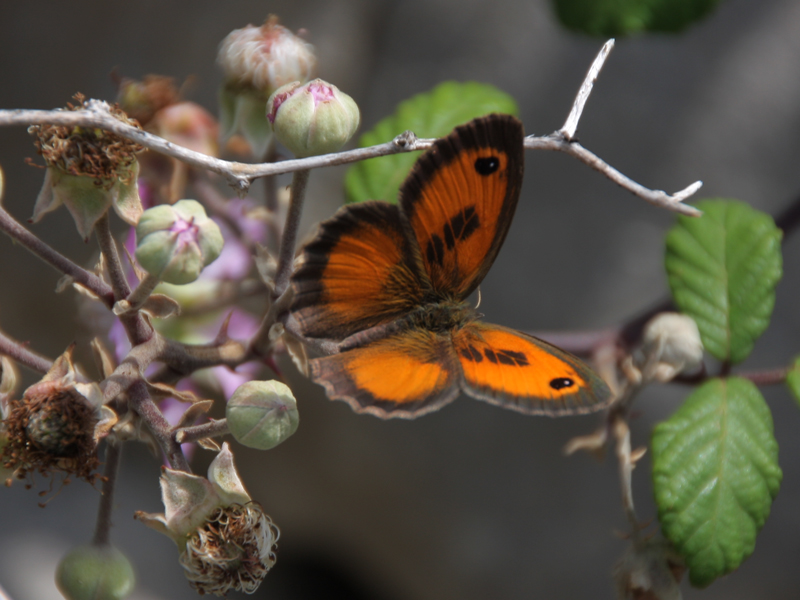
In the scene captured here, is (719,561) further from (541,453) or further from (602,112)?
(602,112)

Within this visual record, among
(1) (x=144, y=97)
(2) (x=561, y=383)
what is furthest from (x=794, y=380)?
(1) (x=144, y=97)

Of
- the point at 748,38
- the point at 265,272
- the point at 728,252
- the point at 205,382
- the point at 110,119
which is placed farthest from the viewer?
the point at 748,38

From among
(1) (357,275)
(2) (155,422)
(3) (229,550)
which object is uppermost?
(1) (357,275)

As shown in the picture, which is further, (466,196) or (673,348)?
(673,348)

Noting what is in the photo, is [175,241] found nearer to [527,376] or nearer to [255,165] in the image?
[255,165]

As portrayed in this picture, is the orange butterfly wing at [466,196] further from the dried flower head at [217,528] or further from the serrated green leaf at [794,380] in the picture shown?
the serrated green leaf at [794,380]

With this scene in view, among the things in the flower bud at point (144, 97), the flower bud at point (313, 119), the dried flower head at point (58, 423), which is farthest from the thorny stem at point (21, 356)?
the flower bud at point (144, 97)

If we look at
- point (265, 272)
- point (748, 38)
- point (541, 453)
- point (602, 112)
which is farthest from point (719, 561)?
point (748, 38)
